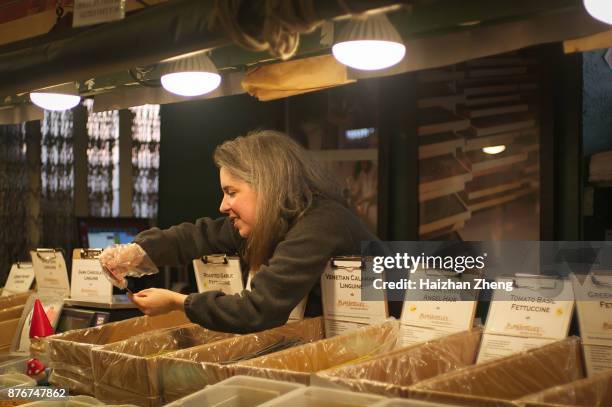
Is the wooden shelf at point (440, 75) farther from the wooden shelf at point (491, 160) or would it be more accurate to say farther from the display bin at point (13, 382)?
the display bin at point (13, 382)

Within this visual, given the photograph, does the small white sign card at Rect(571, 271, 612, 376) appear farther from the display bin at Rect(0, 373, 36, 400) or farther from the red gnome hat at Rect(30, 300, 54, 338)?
the red gnome hat at Rect(30, 300, 54, 338)

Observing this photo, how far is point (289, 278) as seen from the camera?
6.56 ft

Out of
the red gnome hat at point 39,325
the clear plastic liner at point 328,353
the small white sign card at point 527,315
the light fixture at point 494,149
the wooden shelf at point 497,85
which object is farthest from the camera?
the light fixture at point 494,149

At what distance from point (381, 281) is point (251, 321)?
0.38 m

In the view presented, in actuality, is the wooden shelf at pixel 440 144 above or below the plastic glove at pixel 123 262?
above

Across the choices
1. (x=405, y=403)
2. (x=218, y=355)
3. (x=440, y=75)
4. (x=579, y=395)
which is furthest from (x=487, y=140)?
(x=405, y=403)

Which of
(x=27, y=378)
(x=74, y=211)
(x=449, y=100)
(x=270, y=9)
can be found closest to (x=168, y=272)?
(x=74, y=211)

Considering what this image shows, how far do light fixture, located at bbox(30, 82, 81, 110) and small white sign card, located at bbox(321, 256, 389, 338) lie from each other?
4.32 feet

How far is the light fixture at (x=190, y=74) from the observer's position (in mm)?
2332

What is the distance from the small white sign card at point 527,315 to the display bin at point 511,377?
6 cm

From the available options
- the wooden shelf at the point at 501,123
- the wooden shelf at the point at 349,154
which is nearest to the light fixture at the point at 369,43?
the wooden shelf at the point at 501,123

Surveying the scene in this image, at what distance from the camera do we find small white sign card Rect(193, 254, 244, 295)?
2.26 meters

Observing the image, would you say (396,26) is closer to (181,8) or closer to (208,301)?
(181,8)

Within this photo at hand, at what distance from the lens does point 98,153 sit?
22.3ft
